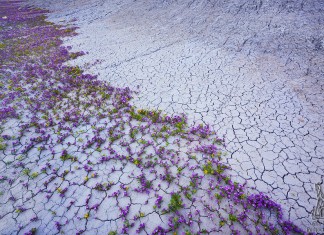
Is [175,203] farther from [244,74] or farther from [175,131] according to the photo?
[244,74]

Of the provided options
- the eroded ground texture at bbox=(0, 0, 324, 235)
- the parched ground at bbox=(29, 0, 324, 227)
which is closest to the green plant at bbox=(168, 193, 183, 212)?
the eroded ground texture at bbox=(0, 0, 324, 235)

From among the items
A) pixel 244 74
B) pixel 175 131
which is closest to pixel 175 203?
pixel 175 131

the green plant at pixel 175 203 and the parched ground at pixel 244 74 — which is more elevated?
the parched ground at pixel 244 74

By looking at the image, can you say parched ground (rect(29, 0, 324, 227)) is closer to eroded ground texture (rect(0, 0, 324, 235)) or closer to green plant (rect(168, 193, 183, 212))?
eroded ground texture (rect(0, 0, 324, 235))

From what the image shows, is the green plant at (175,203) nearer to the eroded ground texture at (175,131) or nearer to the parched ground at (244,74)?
the eroded ground texture at (175,131)

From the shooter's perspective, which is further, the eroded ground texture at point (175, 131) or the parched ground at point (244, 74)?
the parched ground at point (244, 74)

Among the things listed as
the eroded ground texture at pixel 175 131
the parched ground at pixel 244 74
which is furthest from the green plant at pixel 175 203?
the parched ground at pixel 244 74

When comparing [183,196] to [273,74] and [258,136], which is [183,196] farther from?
[273,74]
